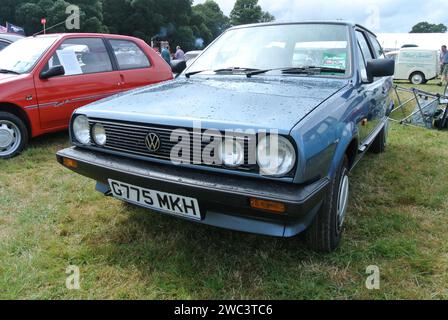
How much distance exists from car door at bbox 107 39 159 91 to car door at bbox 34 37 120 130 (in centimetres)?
13

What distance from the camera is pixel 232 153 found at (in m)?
1.81

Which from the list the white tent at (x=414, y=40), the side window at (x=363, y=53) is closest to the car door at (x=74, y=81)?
the side window at (x=363, y=53)

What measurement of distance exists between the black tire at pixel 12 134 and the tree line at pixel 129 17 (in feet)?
99.2

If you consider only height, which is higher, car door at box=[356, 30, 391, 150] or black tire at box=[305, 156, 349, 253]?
car door at box=[356, 30, 391, 150]

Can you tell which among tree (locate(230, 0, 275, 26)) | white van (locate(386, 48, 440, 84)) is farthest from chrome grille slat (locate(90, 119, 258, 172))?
tree (locate(230, 0, 275, 26))

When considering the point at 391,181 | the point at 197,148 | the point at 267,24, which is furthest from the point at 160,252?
the point at 391,181

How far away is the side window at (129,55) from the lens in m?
5.22

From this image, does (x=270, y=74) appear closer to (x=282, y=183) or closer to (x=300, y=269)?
(x=282, y=183)

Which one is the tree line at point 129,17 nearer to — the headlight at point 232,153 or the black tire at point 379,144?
the black tire at point 379,144

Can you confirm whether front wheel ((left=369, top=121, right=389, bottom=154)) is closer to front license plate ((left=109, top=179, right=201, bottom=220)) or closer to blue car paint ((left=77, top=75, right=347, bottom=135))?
blue car paint ((left=77, top=75, right=347, bottom=135))

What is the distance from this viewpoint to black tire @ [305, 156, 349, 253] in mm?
2064

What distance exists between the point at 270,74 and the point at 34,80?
9.80 feet

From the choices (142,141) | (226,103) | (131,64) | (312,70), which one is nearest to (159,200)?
(142,141)

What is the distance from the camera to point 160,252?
2281 millimetres
